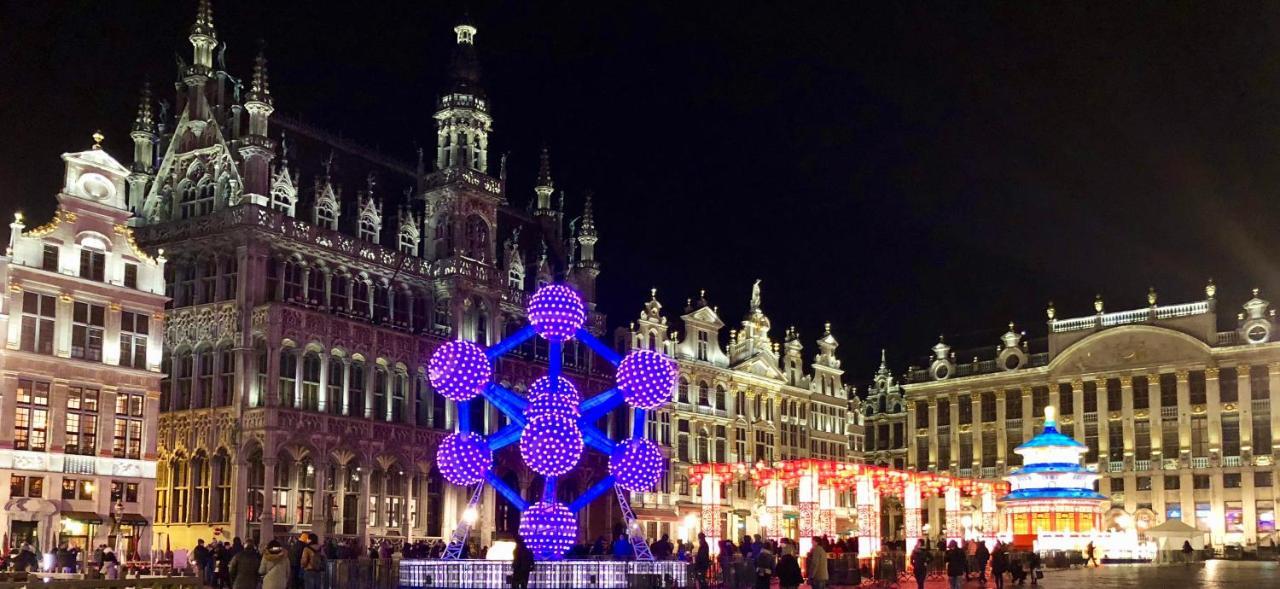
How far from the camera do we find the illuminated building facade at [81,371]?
42.0 m

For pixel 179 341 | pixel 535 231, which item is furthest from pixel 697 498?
pixel 179 341

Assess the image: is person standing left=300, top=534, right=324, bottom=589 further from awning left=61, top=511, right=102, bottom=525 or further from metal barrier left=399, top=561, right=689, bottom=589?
awning left=61, top=511, right=102, bottom=525

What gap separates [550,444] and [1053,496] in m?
37.7

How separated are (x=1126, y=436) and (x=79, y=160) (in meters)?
62.7

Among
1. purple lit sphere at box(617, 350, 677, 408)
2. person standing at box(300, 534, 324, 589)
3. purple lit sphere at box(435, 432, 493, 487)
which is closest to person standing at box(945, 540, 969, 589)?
purple lit sphere at box(617, 350, 677, 408)

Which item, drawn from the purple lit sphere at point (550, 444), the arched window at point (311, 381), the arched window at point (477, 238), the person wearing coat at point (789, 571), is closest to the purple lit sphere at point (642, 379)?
the purple lit sphere at point (550, 444)

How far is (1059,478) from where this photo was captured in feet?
210

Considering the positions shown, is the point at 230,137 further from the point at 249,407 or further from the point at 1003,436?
the point at 1003,436

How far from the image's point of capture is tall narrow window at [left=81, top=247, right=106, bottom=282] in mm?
44875

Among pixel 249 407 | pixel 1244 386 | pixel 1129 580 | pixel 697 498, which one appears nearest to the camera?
pixel 1129 580

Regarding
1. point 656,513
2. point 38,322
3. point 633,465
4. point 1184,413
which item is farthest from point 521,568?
point 1184,413

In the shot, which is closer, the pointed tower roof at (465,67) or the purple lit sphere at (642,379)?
the purple lit sphere at (642,379)

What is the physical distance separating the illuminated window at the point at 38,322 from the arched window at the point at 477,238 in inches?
756

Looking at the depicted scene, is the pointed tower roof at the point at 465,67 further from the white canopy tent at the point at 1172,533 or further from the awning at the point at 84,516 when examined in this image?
the white canopy tent at the point at 1172,533
